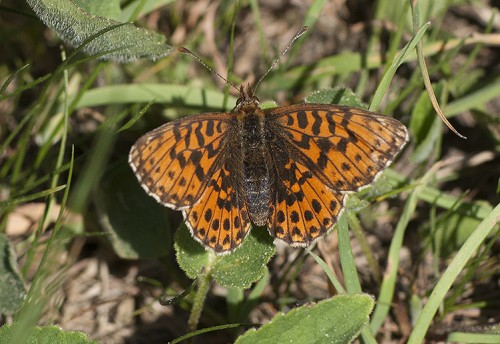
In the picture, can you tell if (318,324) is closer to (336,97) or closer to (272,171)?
(272,171)

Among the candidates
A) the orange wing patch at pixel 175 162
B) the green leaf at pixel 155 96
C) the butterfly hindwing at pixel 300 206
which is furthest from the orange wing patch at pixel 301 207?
the green leaf at pixel 155 96

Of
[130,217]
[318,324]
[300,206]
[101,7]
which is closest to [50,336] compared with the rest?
[318,324]

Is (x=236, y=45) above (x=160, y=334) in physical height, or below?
above

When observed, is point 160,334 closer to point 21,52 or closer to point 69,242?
point 69,242

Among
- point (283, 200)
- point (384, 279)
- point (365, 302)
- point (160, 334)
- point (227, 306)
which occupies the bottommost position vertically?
point (160, 334)

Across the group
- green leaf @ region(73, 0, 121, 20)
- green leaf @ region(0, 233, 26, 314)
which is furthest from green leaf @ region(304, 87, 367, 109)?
green leaf @ region(0, 233, 26, 314)

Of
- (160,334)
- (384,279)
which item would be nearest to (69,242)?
(160,334)
